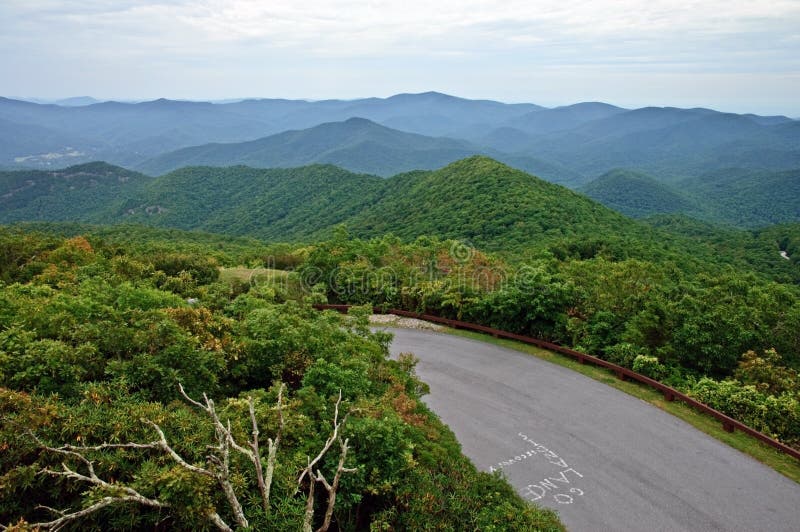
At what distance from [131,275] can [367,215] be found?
64611 mm

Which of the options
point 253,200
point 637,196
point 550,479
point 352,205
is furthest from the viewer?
point 637,196

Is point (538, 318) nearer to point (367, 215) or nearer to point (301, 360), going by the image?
point (301, 360)

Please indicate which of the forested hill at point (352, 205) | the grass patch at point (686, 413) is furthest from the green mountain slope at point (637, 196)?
the grass patch at point (686, 413)

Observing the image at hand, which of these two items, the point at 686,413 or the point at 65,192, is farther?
the point at 65,192

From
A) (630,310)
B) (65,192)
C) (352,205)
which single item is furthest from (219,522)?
(65,192)

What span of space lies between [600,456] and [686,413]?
336cm

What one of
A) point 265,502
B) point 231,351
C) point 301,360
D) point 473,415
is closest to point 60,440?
point 265,502

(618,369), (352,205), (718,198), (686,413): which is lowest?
(352,205)

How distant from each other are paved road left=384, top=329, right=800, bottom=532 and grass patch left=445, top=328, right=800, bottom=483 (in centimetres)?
25

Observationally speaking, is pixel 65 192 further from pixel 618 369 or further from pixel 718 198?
pixel 718 198

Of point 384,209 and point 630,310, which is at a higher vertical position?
point 630,310

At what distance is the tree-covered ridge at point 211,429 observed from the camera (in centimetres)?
531

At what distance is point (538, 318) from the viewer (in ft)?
56.3

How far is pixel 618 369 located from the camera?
14383 millimetres
